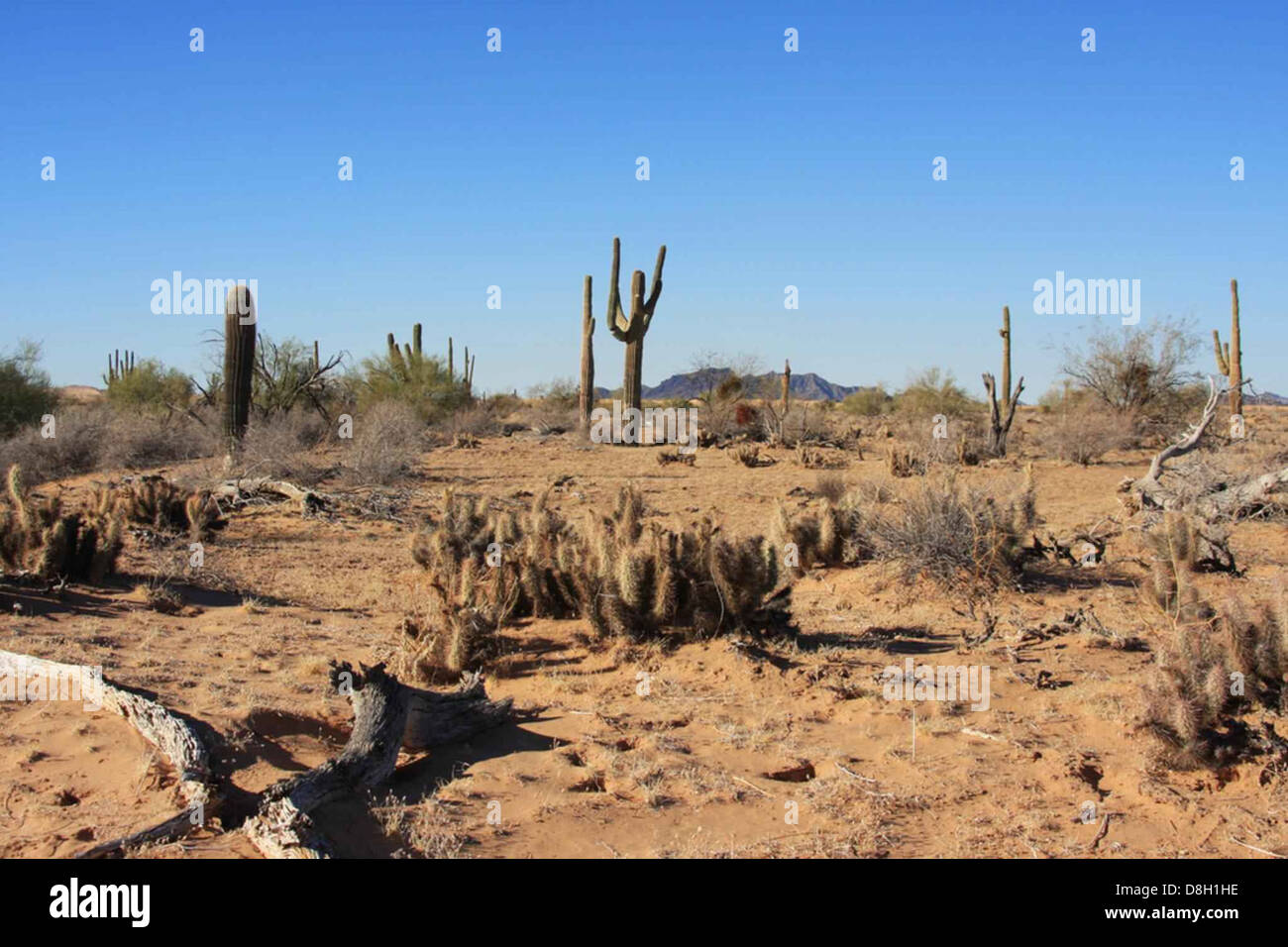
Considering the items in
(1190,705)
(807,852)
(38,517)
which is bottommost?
(807,852)

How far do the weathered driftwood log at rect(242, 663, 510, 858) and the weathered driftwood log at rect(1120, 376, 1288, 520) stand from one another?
901 cm

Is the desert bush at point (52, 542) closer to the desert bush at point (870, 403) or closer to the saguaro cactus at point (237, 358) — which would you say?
the saguaro cactus at point (237, 358)

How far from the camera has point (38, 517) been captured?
906cm

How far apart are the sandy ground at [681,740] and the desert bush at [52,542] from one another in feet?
1.20

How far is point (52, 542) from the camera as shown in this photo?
8.70 m

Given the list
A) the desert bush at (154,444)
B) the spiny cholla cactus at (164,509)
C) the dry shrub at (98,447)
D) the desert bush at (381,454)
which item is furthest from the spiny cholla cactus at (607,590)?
the dry shrub at (98,447)

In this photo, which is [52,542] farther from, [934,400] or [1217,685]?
[934,400]

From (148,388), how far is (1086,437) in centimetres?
2738

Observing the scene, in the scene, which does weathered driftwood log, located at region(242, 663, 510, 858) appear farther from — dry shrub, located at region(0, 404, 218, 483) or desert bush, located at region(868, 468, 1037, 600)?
dry shrub, located at region(0, 404, 218, 483)

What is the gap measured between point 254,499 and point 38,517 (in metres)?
5.05

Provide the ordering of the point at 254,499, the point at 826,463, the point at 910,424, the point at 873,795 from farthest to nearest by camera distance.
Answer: the point at 910,424
the point at 826,463
the point at 254,499
the point at 873,795

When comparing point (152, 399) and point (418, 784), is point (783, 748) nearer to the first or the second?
point (418, 784)

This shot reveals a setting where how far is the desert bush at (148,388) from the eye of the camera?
3052 centimetres

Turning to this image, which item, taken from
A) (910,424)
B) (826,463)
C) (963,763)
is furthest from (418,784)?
(910,424)
